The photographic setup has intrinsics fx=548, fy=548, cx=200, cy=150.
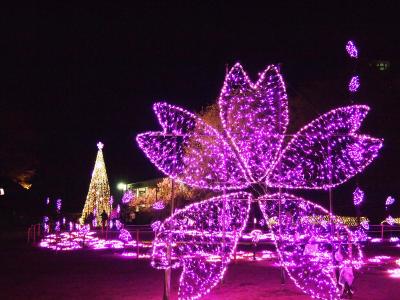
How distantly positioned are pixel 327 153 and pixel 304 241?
6.63ft

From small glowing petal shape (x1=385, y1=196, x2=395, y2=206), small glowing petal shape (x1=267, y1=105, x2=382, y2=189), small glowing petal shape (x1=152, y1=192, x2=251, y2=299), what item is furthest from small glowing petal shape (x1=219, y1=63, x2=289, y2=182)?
small glowing petal shape (x1=385, y1=196, x2=395, y2=206)

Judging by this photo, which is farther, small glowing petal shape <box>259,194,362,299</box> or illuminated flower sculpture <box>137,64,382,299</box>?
small glowing petal shape <box>259,194,362,299</box>

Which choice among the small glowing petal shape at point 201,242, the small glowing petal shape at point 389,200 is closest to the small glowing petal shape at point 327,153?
the small glowing petal shape at point 201,242

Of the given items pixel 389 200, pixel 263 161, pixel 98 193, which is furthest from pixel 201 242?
pixel 98 193

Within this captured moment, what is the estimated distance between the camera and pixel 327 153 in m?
9.57

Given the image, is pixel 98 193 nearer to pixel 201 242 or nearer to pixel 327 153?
pixel 201 242

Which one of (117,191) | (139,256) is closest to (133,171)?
(117,191)

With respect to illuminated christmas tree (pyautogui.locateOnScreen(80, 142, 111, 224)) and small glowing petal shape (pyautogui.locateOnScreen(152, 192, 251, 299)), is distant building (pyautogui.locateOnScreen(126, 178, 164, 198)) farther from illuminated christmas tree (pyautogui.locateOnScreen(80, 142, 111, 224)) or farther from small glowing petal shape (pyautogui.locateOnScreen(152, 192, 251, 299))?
small glowing petal shape (pyautogui.locateOnScreen(152, 192, 251, 299))

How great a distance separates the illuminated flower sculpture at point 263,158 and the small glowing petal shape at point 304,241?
0.02 meters

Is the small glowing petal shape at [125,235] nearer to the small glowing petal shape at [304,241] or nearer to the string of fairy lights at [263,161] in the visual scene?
the small glowing petal shape at [304,241]

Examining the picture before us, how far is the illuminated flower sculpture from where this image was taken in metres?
8.98

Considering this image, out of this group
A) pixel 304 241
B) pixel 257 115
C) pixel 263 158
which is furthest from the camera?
pixel 304 241

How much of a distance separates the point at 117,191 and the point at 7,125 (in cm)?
1865

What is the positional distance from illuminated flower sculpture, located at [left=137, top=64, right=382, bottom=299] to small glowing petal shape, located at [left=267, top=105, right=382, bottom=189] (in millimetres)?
17
